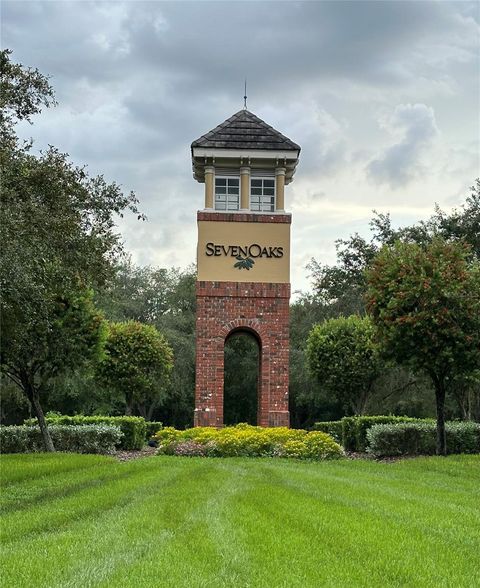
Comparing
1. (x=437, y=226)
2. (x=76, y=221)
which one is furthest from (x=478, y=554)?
(x=437, y=226)

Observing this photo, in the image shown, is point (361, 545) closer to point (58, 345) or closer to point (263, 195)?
point (58, 345)

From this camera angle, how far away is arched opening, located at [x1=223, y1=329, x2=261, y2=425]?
39094 millimetres

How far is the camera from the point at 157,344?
86.3ft

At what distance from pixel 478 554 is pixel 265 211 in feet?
56.2

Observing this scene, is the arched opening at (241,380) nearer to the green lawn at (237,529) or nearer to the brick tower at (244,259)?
the brick tower at (244,259)

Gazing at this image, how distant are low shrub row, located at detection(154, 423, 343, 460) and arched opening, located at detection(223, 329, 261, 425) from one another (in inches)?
807

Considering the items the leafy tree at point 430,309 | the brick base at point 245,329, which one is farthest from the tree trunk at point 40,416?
the leafy tree at point 430,309

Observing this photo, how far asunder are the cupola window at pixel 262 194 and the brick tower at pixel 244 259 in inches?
1.2

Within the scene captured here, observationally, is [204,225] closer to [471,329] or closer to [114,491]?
[471,329]

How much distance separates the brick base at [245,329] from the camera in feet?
71.2

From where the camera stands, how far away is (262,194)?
76.2 ft

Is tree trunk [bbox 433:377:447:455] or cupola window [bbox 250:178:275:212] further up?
cupola window [bbox 250:178:275:212]

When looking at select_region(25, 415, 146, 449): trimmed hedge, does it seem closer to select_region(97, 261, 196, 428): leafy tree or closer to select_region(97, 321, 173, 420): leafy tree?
select_region(97, 321, 173, 420): leafy tree

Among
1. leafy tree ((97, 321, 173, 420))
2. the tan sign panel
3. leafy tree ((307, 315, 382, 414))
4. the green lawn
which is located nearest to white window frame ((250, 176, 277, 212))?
the tan sign panel
